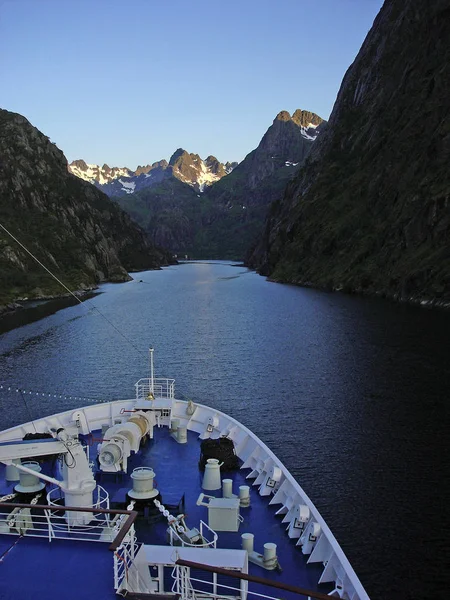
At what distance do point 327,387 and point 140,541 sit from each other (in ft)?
153

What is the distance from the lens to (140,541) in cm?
2081

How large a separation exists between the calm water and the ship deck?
8.01 m

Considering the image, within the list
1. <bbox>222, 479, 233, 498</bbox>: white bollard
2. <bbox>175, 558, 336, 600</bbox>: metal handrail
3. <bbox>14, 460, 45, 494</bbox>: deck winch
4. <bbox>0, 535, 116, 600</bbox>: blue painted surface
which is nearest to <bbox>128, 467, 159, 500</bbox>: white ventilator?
<bbox>222, 479, 233, 498</bbox>: white bollard

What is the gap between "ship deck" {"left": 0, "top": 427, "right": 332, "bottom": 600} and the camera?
15.8m

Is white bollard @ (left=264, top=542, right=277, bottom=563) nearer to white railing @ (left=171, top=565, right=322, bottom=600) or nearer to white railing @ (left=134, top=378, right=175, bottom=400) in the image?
white railing @ (left=171, top=565, right=322, bottom=600)

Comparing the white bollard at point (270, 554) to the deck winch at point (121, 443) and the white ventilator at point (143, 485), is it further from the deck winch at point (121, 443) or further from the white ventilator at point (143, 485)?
the deck winch at point (121, 443)

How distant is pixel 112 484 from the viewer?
85.9ft

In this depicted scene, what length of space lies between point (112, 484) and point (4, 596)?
1099 centimetres

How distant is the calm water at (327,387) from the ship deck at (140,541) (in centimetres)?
801

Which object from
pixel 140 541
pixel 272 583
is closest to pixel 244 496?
pixel 140 541

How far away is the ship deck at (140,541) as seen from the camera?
620 inches

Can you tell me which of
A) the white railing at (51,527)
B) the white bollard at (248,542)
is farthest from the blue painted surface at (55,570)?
the white bollard at (248,542)

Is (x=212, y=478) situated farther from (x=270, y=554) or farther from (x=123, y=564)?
(x=123, y=564)

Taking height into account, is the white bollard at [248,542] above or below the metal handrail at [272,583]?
below
